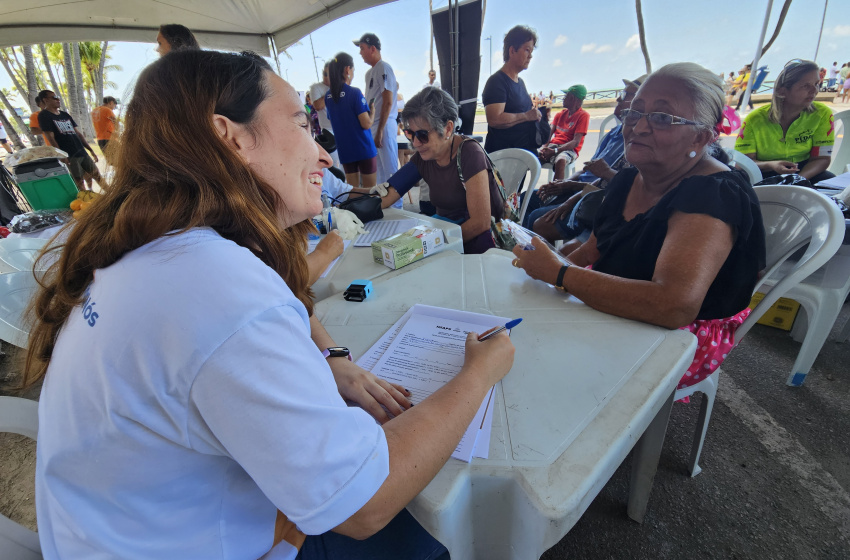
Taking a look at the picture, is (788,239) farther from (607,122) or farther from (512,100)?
(607,122)

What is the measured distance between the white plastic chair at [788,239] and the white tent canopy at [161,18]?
441 centimetres

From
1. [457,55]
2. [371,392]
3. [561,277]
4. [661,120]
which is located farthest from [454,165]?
[457,55]

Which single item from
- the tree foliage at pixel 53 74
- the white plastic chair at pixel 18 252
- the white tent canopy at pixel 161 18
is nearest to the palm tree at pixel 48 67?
the tree foliage at pixel 53 74

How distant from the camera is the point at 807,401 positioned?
1.93 meters

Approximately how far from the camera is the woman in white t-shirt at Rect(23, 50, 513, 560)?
455 millimetres

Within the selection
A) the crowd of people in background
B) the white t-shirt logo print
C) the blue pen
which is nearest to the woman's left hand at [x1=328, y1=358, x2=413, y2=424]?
the crowd of people in background

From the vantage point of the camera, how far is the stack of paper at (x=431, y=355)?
0.73 m

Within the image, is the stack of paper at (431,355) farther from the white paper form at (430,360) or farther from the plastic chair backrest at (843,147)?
the plastic chair backrest at (843,147)

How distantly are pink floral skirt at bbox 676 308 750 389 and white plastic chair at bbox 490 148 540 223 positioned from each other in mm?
1890

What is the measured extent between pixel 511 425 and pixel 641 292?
605mm

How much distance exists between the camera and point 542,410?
768 millimetres

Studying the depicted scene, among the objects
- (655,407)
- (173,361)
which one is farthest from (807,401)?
(173,361)

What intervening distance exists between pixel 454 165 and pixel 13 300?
6.81ft

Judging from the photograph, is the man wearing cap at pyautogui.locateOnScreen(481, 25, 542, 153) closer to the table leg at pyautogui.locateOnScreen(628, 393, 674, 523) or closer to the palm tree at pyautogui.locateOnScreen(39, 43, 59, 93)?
the table leg at pyautogui.locateOnScreen(628, 393, 674, 523)
